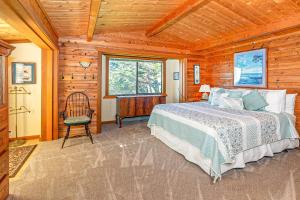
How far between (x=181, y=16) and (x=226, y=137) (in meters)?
2.21

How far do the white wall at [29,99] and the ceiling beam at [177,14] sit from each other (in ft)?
8.39

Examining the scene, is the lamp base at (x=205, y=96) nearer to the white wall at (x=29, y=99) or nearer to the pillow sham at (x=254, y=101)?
the pillow sham at (x=254, y=101)

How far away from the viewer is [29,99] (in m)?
3.85

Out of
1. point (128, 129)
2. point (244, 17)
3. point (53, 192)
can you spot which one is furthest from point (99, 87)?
point (244, 17)

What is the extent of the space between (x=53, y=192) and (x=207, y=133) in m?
2.00

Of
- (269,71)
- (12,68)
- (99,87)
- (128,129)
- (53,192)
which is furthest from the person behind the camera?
(128,129)

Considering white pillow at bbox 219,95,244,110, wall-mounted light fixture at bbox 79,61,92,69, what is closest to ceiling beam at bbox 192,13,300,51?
white pillow at bbox 219,95,244,110

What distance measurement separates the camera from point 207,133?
2410 mm

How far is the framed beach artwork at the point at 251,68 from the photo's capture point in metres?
4.00

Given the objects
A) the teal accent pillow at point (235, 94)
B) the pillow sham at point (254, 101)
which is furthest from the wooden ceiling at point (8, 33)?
the pillow sham at point (254, 101)

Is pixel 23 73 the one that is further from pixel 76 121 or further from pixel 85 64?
pixel 76 121

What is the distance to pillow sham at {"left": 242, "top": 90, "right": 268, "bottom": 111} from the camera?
3359mm

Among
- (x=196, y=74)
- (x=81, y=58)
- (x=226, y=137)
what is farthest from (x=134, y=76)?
(x=226, y=137)

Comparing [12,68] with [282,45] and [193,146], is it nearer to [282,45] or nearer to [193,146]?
[193,146]
